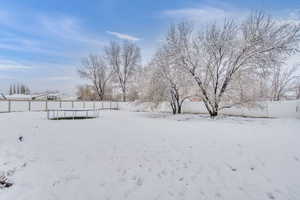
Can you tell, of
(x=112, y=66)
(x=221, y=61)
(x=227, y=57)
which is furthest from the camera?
(x=112, y=66)

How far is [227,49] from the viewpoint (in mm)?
10109

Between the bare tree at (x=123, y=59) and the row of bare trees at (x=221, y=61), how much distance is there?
1484cm

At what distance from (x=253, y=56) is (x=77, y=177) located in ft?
36.4

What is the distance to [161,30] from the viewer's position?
1311cm

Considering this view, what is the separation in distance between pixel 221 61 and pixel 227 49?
2.72 feet

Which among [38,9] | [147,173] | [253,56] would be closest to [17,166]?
[147,173]

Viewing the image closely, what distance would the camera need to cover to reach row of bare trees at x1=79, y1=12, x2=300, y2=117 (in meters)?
9.28

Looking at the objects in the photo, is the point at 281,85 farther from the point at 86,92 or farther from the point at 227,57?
the point at 86,92

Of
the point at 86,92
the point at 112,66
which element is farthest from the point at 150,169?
the point at 86,92

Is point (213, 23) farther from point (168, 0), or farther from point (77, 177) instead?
point (77, 177)

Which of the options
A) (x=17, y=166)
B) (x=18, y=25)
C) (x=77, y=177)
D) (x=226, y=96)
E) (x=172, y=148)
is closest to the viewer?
(x=77, y=177)

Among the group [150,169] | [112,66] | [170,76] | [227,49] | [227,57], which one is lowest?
[150,169]

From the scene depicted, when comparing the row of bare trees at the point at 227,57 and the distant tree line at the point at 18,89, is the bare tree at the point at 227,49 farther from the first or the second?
the distant tree line at the point at 18,89

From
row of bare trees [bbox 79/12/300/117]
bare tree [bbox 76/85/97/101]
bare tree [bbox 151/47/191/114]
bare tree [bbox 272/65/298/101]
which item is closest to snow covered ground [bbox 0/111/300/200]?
row of bare trees [bbox 79/12/300/117]
